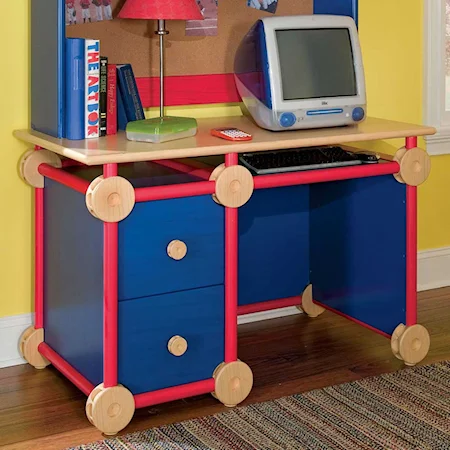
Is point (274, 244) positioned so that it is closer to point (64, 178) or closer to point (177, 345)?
point (177, 345)

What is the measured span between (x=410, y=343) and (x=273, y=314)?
569mm

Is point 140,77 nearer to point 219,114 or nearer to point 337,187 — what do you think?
point 219,114

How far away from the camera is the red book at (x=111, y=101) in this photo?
2404 millimetres

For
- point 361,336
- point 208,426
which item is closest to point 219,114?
point 361,336

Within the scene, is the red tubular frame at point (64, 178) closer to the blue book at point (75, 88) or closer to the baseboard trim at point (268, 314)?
the blue book at point (75, 88)

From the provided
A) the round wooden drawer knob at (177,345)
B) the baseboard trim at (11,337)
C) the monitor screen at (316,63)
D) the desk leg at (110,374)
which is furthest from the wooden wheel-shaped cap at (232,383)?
the monitor screen at (316,63)

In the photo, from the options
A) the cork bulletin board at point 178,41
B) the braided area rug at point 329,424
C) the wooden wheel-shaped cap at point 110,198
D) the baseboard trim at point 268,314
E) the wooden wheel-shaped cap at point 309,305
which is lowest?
the braided area rug at point 329,424

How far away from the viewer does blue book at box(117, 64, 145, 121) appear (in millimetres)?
2451

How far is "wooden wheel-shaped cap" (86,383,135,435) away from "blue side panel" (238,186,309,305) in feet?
2.53

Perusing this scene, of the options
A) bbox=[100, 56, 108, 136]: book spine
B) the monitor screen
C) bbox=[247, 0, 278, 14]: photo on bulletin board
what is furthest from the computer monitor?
bbox=[100, 56, 108, 136]: book spine

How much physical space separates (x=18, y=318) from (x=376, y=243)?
1.04 metres

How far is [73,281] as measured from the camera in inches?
94.5

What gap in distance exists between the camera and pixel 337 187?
2852 millimetres

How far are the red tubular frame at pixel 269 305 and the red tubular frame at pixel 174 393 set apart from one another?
55cm
